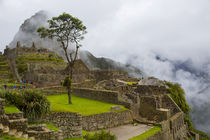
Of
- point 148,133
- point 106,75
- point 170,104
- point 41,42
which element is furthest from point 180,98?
point 41,42

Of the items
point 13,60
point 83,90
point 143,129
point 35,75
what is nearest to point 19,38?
point 13,60

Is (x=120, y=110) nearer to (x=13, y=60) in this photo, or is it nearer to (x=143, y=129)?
(x=143, y=129)

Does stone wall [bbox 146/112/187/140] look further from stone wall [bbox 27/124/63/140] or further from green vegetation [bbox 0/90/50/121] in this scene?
green vegetation [bbox 0/90/50/121]

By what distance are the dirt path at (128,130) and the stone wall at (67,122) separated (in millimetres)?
4343

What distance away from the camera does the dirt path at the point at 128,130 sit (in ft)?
43.2

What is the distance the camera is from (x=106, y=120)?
14914mm

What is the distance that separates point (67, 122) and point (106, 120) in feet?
→ 19.7

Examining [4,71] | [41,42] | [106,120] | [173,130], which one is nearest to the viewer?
[106,120]

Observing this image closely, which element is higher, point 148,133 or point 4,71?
point 4,71

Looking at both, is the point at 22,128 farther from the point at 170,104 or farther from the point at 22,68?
the point at 22,68

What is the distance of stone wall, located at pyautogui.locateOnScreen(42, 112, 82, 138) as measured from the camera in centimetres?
923

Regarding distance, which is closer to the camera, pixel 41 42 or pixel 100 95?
pixel 100 95

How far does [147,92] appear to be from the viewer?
23.3 metres

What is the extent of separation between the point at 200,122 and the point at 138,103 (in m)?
27.4
